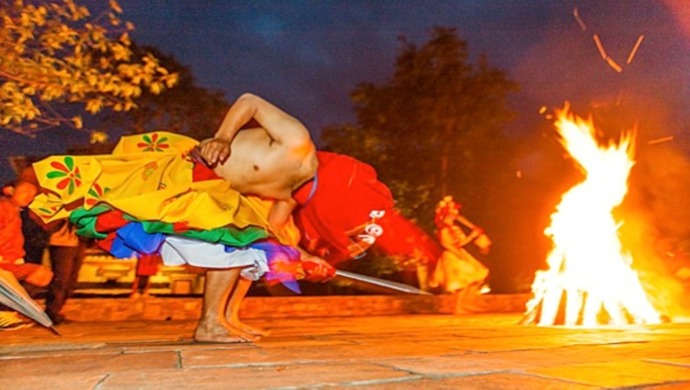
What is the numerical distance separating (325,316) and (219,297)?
519 centimetres

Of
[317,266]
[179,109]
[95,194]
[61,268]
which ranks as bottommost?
[61,268]

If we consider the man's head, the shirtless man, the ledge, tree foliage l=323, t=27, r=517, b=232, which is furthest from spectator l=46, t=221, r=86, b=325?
tree foliage l=323, t=27, r=517, b=232

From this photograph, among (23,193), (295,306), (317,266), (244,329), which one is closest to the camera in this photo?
(244,329)

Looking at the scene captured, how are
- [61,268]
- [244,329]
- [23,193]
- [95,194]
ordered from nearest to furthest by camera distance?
[95,194] → [244,329] → [23,193] → [61,268]

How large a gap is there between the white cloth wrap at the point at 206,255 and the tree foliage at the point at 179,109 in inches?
378

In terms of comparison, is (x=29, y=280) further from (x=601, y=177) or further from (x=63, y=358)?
(x=601, y=177)

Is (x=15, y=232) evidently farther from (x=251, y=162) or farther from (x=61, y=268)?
(x=251, y=162)

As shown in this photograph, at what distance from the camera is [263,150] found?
13.9 feet

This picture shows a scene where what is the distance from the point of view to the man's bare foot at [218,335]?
399cm

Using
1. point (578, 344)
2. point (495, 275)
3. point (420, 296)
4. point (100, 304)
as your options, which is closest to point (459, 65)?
point (495, 275)

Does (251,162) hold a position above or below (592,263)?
below

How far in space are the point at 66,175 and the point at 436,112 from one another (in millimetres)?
11439

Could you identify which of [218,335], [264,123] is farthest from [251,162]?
[218,335]

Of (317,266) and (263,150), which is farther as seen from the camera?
(317,266)
